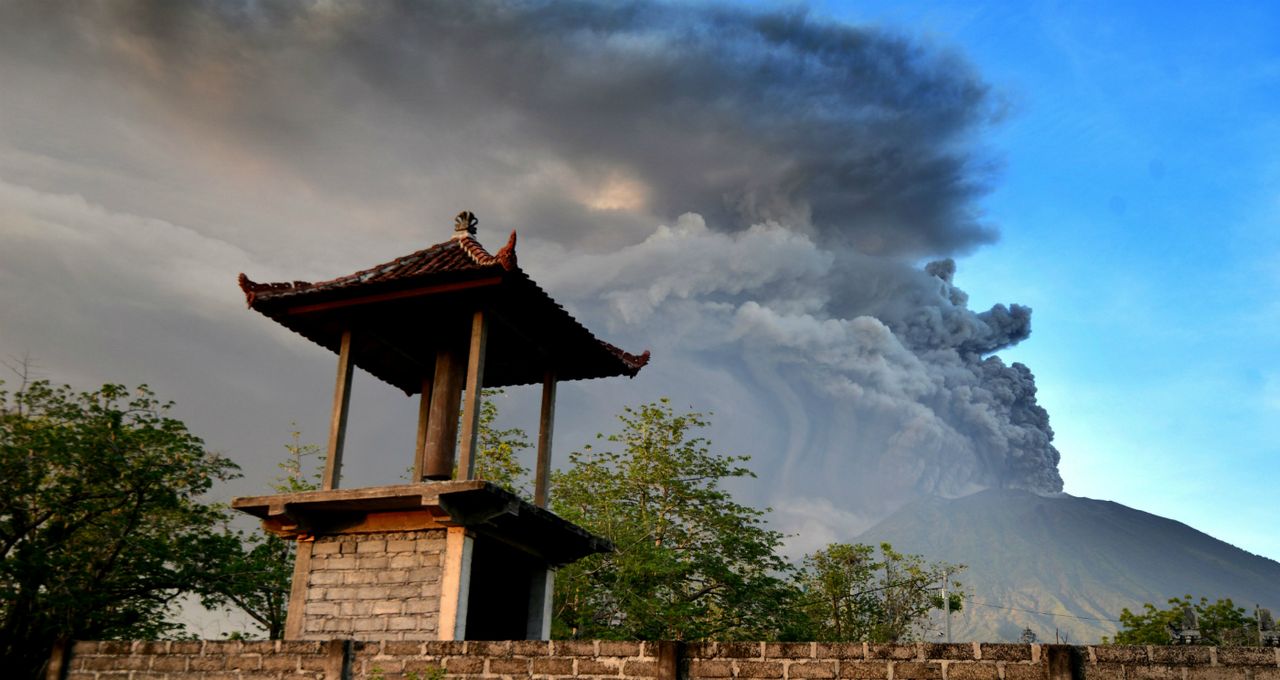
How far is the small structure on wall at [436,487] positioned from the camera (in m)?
12.2

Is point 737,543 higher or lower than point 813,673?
higher

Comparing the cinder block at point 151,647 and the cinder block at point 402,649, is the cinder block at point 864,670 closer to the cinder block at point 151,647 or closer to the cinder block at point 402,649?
the cinder block at point 402,649

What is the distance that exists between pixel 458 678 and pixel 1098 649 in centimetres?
593

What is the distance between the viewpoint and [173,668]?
11344 millimetres

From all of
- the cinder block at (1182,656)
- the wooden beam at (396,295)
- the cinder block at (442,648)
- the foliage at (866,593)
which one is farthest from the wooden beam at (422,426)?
the foliage at (866,593)

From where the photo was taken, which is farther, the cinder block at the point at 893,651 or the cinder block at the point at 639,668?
the cinder block at the point at 639,668

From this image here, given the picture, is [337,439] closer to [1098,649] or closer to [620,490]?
[1098,649]

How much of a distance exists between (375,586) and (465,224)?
5.44 m

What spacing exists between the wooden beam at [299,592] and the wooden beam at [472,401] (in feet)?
8.21

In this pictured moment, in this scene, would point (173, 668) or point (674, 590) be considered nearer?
point (173, 668)

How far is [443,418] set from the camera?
545 inches

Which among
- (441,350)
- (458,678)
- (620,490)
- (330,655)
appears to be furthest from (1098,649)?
(620,490)

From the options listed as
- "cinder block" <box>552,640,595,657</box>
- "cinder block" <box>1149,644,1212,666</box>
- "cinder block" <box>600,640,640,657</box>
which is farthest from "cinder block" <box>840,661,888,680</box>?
"cinder block" <box>552,640,595,657</box>

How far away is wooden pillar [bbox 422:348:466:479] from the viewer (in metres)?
13.6
